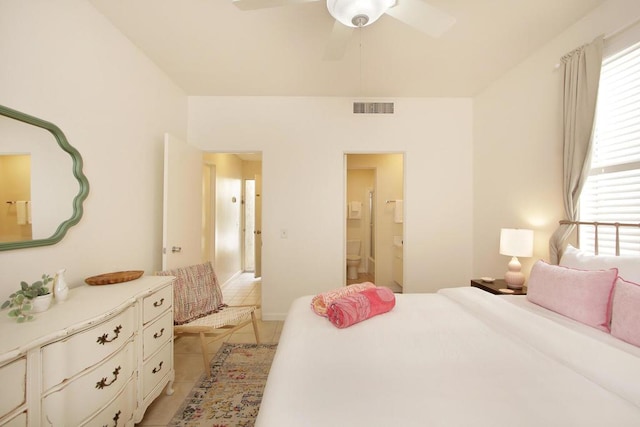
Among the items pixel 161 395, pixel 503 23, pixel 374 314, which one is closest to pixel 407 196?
pixel 503 23

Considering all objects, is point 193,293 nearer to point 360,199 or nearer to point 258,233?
point 258,233

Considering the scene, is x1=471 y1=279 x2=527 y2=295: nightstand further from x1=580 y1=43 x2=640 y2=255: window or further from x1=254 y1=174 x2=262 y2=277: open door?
x1=254 y1=174 x2=262 y2=277: open door

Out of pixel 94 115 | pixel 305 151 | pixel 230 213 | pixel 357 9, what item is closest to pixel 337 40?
pixel 357 9

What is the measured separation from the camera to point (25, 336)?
37.6 inches

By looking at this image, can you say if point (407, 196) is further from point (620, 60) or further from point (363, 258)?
point (363, 258)

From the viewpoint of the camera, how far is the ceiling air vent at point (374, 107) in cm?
312

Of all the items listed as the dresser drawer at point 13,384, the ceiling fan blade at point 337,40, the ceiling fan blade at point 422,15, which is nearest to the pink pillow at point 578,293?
the ceiling fan blade at point 422,15

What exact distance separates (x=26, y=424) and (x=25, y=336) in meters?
0.31

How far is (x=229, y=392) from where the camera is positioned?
183 cm

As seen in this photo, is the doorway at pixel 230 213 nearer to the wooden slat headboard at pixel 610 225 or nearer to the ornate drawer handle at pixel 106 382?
the ornate drawer handle at pixel 106 382

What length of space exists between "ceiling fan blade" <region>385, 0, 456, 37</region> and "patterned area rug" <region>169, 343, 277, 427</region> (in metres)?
2.49

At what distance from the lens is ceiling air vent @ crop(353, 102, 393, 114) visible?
10.2 ft

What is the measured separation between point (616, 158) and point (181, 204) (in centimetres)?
355

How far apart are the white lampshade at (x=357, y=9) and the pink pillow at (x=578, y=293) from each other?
1844 millimetres
